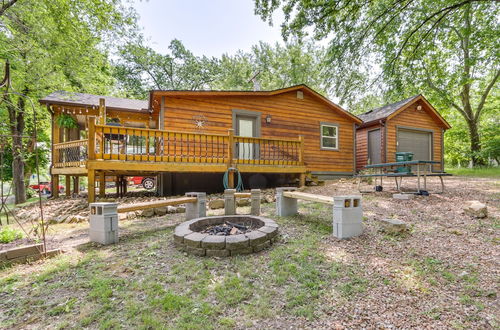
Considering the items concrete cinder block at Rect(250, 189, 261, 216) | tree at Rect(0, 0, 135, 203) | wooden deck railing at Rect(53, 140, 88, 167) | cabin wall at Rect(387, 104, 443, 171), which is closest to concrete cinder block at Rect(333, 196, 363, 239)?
concrete cinder block at Rect(250, 189, 261, 216)

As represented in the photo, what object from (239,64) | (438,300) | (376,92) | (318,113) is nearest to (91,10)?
(318,113)

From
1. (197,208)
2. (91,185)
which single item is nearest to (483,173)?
(197,208)

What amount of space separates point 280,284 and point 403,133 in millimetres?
13552

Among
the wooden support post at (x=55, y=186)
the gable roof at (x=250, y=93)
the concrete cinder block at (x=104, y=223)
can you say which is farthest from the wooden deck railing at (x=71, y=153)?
the concrete cinder block at (x=104, y=223)

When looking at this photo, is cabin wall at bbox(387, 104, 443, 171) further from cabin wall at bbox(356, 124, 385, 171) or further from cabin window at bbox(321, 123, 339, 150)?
cabin window at bbox(321, 123, 339, 150)

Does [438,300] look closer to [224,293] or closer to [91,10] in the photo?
[224,293]

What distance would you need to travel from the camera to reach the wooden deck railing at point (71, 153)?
6.53 m

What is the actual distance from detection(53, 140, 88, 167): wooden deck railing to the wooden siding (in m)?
2.58

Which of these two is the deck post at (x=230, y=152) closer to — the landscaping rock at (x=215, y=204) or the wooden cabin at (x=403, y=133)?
the landscaping rock at (x=215, y=204)

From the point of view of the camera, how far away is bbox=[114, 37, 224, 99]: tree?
83.5 feet

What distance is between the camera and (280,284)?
2.22m

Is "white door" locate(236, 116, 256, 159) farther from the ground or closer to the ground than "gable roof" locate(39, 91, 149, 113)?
closer to the ground

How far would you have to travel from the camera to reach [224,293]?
2.09 m

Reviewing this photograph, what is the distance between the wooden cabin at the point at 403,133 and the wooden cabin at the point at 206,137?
2.25m
